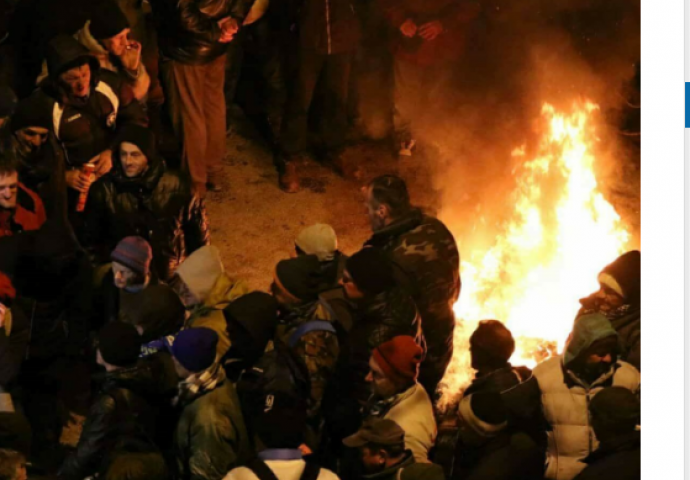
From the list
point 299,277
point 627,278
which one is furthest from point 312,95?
point 627,278

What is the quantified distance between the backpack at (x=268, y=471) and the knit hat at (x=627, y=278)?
2.36m

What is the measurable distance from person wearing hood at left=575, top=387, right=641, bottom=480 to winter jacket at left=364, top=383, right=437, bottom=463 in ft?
2.43

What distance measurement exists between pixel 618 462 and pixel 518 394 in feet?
1.92

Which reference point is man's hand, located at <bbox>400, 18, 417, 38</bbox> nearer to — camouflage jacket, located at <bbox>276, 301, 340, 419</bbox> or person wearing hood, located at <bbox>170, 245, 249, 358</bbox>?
person wearing hood, located at <bbox>170, 245, 249, 358</bbox>

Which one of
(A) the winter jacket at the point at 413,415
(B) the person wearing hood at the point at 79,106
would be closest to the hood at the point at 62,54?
(B) the person wearing hood at the point at 79,106

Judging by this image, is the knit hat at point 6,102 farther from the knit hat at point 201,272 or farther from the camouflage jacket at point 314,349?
the camouflage jacket at point 314,349

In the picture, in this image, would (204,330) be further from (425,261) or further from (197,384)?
(425,261)

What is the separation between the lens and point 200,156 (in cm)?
910

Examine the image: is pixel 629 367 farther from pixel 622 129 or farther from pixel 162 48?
pixel 622 129

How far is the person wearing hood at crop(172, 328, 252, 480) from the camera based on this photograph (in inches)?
199

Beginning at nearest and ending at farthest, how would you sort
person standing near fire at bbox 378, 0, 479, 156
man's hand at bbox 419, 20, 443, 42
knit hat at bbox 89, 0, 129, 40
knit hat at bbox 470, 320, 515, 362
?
knit hat at bbox 470, 320, 515, 362 < knit hat at bbox 89, 0, 129, 40 < man's hand at bbox 419, 20, 443, 42 < person standing near fire at bbox 378, 0, 479, 156

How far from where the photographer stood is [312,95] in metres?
10.1

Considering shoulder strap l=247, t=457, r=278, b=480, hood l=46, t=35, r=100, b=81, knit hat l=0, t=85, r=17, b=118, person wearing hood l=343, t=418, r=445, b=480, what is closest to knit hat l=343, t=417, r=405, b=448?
person wearing hood l=343, t=418, r=445, b=480

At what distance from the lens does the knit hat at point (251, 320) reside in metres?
5.61
